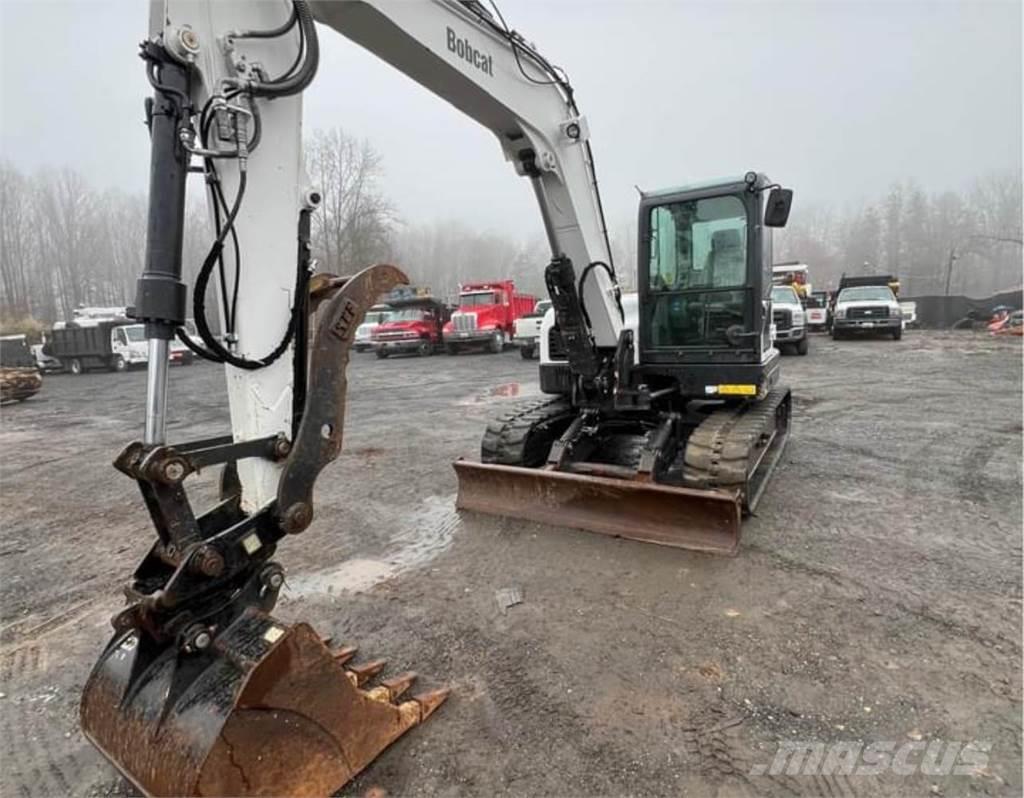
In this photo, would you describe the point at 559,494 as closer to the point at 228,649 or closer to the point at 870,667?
the point at 870,667

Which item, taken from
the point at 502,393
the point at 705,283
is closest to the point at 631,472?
the point at 705,283

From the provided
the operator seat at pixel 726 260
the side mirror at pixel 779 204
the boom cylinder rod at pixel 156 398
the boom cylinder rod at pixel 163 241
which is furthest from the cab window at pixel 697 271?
the boom cylinder rod at pixel 156 398

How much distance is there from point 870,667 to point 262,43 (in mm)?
3637

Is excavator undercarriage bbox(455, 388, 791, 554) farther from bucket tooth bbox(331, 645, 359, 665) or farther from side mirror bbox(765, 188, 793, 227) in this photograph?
bucket tooth bbox(331, 645, 359, 665)

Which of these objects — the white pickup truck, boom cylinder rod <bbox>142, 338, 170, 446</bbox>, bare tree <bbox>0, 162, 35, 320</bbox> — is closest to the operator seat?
boom cylinder rod <bbox>142, 338, 170, 446</bbox>

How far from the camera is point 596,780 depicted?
7.13 feet

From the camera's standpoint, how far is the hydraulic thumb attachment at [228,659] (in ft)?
6.19

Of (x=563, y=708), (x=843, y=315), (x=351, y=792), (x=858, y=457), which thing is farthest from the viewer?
(x=843, y=315)

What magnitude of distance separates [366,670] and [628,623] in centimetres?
135

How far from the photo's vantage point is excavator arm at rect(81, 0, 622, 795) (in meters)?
1.92

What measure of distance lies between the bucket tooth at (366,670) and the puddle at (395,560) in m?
0.95

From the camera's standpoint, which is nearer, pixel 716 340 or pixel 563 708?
pixel 563 708

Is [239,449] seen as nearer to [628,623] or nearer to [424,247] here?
[628,623]

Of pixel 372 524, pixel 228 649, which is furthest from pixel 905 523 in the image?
pixel 228 649
